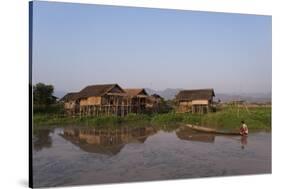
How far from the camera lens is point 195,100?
28.2ft

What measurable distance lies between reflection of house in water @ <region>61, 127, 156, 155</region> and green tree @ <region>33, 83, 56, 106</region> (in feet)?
1.43

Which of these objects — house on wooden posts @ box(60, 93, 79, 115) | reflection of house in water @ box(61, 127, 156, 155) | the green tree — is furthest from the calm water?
the green tree

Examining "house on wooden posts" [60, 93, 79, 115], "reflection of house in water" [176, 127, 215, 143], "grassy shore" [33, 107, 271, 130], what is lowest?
"reflection of house in water" [176, 127, 215, 143]

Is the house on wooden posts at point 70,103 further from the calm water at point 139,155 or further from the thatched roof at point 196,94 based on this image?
the thatched roof at point 196,94

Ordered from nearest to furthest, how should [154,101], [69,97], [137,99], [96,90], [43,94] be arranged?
1. [43,94]
2. [69,97]
3. [96,90]
4. [137,99]
5. [154,101]

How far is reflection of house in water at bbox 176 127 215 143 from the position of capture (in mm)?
8453

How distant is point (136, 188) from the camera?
25.7 ft

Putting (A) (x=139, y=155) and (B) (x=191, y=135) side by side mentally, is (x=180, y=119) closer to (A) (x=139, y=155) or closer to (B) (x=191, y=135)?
(B) (x=191, y=135)

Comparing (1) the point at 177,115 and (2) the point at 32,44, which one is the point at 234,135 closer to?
(1) the point at 177,115

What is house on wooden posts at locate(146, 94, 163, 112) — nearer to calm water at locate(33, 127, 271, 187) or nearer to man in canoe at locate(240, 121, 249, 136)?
calm water at locate(33, 127, 271, 187)

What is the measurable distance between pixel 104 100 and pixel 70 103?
0.47 metres

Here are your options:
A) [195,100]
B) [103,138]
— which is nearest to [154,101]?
[195,100]

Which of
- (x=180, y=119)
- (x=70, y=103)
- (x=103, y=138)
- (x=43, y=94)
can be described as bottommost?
(x=103, y=138)

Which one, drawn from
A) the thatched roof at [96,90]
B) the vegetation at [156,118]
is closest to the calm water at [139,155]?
the vegetation at [156,118]
